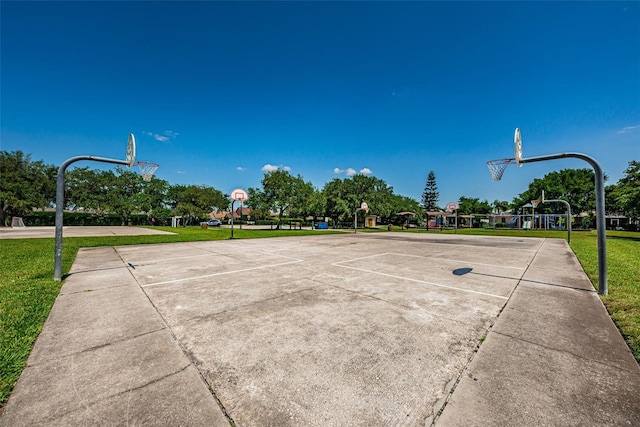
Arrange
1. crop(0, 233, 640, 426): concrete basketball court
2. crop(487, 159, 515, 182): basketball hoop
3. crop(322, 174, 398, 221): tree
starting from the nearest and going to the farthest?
crop(0, 233, 640, 426): concrete basketball court, crop(487, 159, 515, 182): basketball hoop, crop(322, 174, 398, 221): tree

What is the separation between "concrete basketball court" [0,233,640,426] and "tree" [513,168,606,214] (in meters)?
51.2

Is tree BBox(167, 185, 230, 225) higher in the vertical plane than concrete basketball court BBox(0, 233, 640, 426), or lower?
higher

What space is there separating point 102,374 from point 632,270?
10875mm

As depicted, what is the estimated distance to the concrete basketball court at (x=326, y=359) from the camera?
1.78m

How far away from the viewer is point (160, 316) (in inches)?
138

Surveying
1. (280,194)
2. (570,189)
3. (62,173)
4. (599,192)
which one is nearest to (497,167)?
(599,192)

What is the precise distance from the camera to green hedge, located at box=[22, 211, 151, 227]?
35094 millimetres

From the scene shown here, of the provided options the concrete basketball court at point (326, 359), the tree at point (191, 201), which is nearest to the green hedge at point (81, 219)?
the tree at point (191, 201)

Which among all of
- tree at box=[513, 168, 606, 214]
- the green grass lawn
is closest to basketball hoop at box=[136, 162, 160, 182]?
the green grass lawn

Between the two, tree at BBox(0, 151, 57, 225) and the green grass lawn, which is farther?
tree at BBox(0, 151, 57, 225)

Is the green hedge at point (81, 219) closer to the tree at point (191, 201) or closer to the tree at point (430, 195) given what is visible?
the tree at point (191, 201)

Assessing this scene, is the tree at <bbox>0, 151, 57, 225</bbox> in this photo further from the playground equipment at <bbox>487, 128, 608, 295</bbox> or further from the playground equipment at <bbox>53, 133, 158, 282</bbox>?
the playground equipment at <bbox>487, 128, 608, 295</bbox>

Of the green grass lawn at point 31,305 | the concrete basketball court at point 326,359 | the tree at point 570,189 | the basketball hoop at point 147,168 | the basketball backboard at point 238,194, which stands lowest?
the concrete basketball court at point 326,359

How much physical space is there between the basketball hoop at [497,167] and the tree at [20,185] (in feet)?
148
